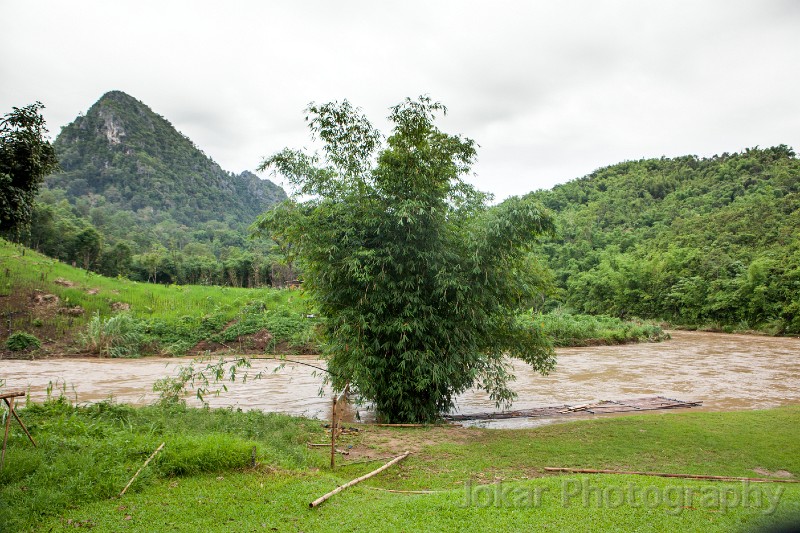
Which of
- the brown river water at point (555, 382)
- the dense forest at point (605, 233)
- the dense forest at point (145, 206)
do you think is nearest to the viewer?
the brown river water at point (555, 382)

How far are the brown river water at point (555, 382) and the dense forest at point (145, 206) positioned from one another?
2633 cm

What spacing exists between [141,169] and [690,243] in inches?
3964

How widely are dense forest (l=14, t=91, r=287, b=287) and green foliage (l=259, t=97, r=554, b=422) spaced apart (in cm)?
3899

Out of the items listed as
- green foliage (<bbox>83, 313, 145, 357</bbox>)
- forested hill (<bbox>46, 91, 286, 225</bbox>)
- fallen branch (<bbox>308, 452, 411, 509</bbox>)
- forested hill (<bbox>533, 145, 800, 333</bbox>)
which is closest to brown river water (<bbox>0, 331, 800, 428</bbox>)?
Answer: green foliage (<bbox>83, 313, 145, 357</bbox>)

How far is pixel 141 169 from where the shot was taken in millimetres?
102312

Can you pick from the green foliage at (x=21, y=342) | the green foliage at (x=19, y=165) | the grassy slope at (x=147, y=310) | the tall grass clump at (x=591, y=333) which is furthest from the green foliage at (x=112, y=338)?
the tall grass clump at (x=591, y=333)

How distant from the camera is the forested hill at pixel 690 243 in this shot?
129 ft

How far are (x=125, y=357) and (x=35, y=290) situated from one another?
7.64 metres

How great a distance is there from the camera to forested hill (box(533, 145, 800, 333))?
39188 millimetres

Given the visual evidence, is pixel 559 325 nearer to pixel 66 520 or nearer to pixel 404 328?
pixel 404 328

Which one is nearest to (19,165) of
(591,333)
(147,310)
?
(147,310)

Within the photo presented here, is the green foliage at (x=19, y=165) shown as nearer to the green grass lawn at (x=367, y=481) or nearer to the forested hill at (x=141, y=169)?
the green grass lawn at (x=367, y=481)

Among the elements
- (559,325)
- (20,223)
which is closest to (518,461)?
(20,223)

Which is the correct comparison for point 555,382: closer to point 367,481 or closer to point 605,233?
point 367,481
